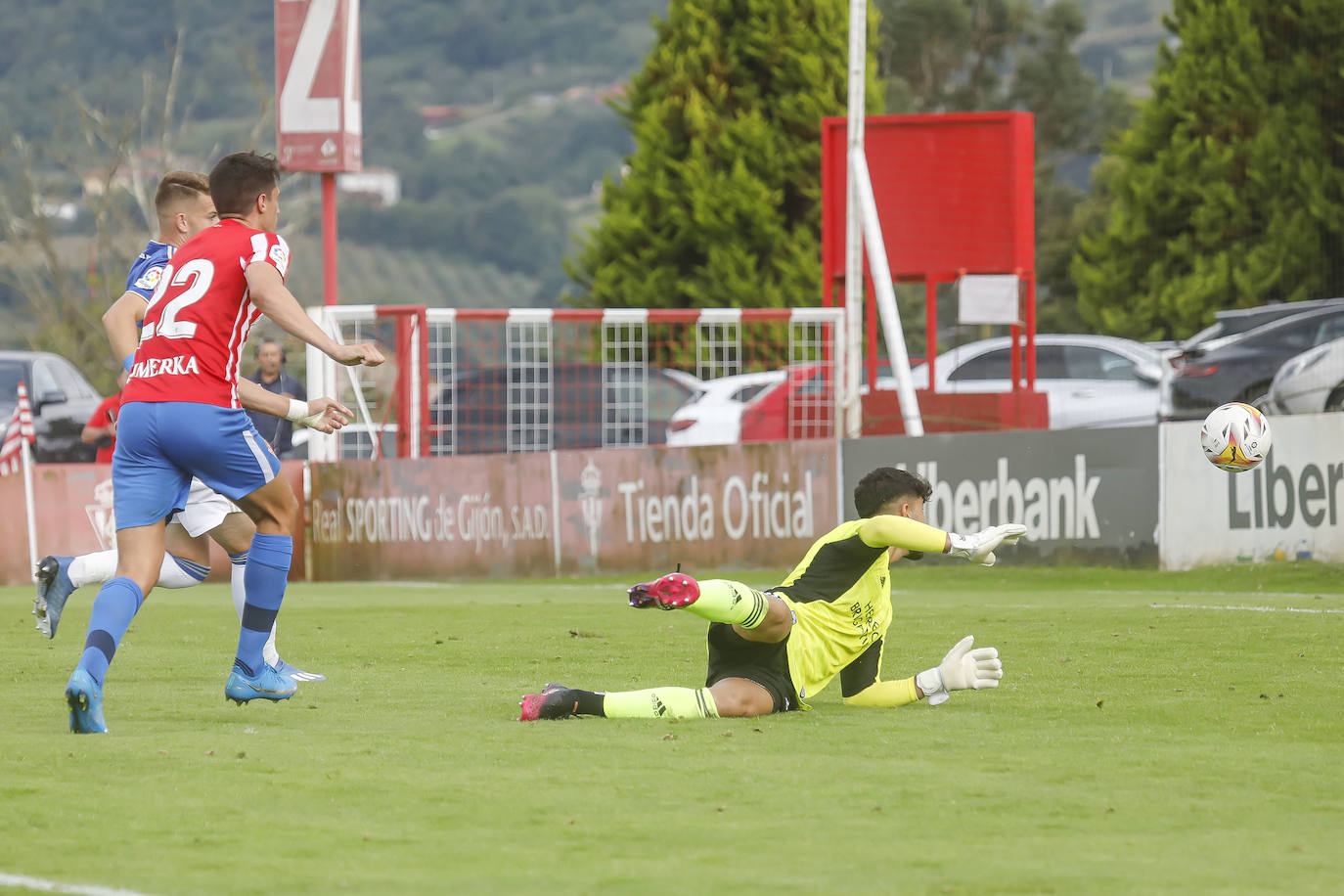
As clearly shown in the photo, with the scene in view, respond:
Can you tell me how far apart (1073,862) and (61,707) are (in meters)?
4.40

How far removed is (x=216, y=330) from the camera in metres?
7.30

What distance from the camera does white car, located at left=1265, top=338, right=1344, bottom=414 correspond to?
64.7ft

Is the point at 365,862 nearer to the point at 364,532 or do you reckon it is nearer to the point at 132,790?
the point at 132,790

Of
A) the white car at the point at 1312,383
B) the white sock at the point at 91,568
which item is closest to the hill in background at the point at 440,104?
the white car at the point at 1312,383

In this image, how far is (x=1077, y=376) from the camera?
26062mm

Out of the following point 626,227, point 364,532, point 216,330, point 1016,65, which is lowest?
point 364,532

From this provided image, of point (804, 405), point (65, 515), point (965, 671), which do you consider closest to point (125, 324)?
point (965, 671)

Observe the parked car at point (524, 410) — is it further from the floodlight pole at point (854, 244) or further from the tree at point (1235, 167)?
the tree at point (1235, 167)

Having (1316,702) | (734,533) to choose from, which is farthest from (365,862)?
(734,533)

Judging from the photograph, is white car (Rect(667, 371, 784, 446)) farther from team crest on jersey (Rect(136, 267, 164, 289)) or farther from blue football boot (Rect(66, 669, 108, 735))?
blue football boot (Rect(66, 669, 108, 735))

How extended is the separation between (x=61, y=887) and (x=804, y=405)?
16793 mm

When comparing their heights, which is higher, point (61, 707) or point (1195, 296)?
point (1195, 296)

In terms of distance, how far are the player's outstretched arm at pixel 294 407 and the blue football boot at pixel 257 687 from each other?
3.13 feet

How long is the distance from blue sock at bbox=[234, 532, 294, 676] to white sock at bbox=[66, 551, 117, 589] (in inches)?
58.2
